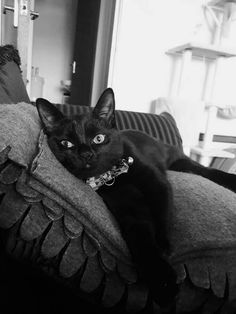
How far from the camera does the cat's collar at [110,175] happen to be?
74 cm

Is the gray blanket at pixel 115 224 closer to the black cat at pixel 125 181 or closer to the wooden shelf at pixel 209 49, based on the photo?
the black cat at pixel 125 181

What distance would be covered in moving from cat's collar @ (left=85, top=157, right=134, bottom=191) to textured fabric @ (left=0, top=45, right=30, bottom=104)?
367 mm

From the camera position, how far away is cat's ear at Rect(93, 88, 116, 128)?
2.83 ft

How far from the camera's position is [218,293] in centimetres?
56

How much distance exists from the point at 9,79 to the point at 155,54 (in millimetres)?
1713

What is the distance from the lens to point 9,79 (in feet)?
3.29

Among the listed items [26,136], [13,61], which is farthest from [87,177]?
[13,61]

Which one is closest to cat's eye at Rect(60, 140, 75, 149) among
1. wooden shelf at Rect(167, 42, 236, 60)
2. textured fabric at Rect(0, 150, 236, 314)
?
textured fabric at Rect(0, 150, 236, 314)

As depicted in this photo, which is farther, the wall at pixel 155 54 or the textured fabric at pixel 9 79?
the wall at pixel 155 54

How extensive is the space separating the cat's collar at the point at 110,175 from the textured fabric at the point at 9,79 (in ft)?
1.20

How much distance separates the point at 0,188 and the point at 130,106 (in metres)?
2.12

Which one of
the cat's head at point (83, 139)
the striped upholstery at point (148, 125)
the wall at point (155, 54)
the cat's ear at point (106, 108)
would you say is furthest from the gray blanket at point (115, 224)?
the wall at point (155, 54)

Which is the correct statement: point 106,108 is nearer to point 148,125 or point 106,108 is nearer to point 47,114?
point 47,114

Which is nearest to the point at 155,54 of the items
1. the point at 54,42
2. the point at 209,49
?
the point at 209,49
